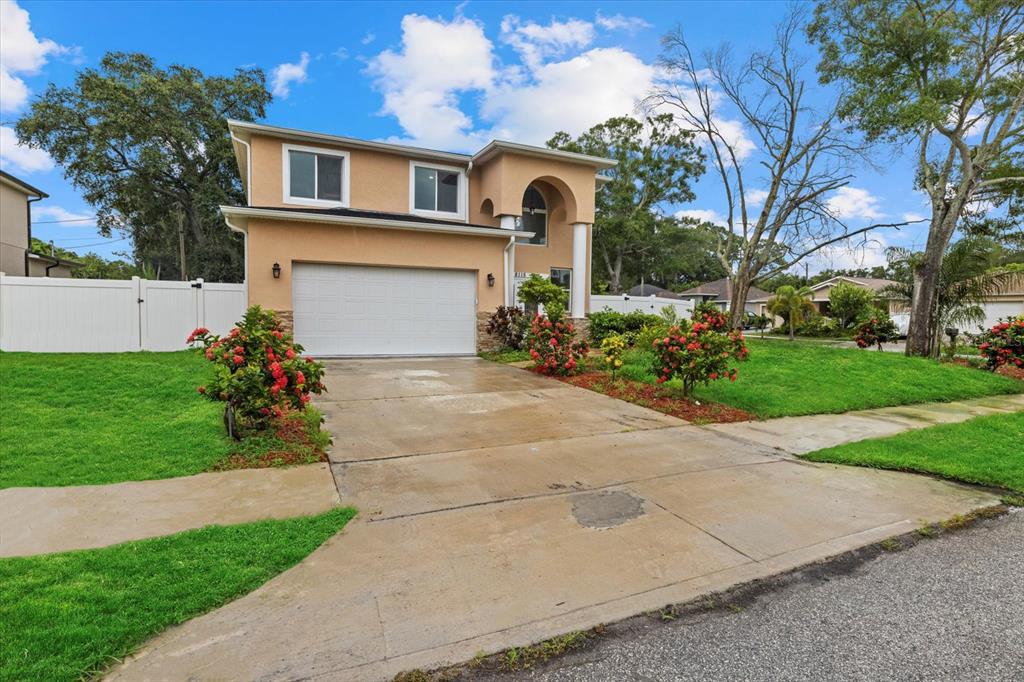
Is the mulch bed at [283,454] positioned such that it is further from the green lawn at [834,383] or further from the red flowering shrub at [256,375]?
the green lawn at [834,383]

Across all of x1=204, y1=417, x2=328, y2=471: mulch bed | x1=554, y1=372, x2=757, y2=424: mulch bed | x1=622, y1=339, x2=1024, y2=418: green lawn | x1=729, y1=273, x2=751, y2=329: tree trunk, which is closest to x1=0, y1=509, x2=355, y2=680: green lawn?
x1=204, y1=417, x2=328, y2=471: mulch bed

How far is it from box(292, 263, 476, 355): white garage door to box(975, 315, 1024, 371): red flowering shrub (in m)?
13.2

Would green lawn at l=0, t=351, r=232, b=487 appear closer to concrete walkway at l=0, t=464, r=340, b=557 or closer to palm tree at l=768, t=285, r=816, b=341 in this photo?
concrete walkway at l=0, t=464, r=340, b=557

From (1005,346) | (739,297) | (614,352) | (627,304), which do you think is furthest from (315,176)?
(1005,346)

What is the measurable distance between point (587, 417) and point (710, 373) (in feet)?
7.46

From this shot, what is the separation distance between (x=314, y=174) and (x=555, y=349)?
897 centimetres

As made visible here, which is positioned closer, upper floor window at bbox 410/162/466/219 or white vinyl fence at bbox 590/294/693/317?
upper floor window at bbox 410/162/466/219

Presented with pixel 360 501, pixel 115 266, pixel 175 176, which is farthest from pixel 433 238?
pixel 115 266

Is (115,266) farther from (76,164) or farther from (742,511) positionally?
(742,511)

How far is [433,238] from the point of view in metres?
13.9

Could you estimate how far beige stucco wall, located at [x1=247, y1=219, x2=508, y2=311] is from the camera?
40.7 ft

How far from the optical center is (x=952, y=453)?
598 centimetres

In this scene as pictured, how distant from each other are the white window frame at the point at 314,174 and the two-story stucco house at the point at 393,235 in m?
0.03

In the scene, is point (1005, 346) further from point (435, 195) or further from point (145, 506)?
point (145, 506)
